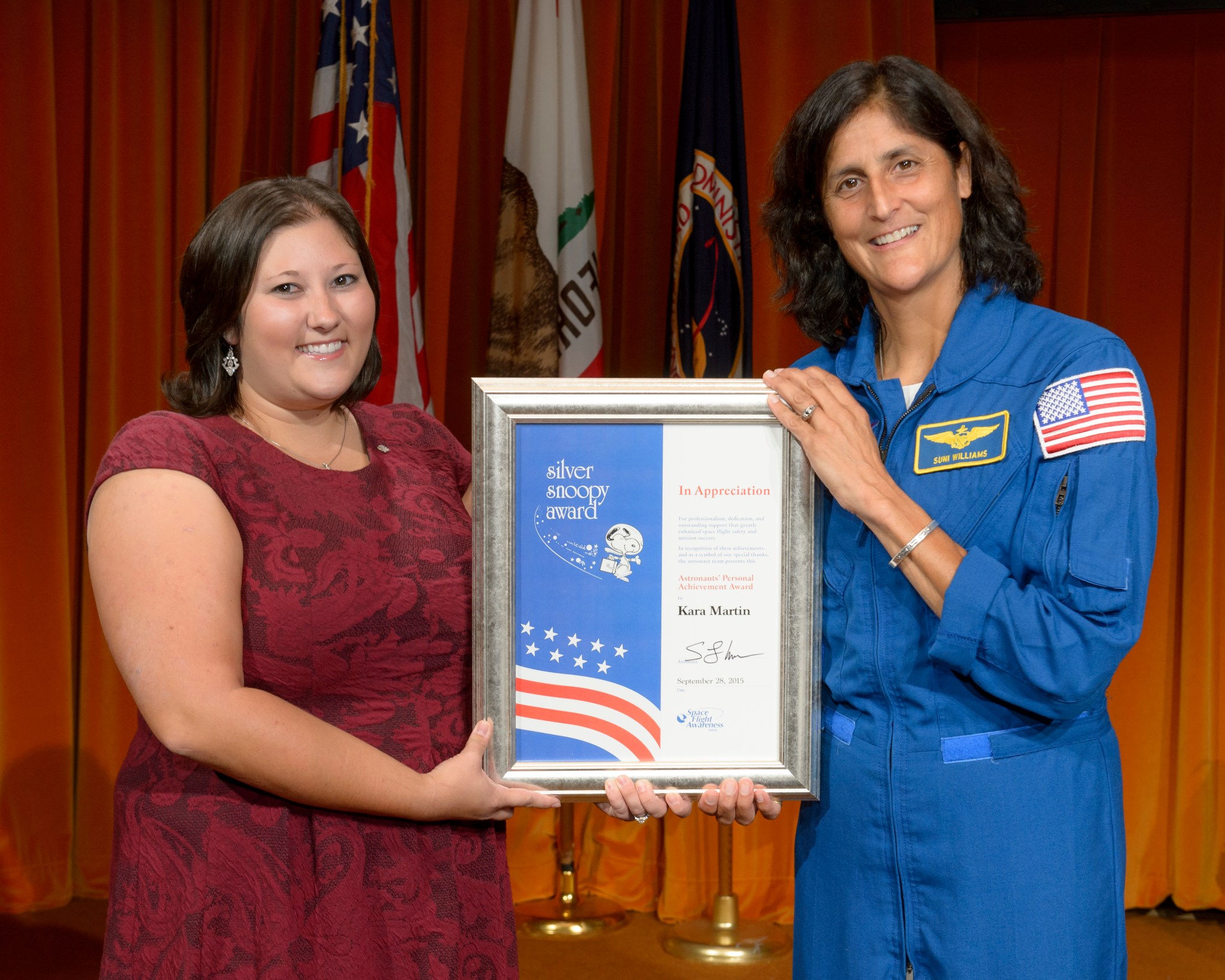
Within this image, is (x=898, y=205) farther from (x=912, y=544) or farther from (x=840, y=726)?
(x=840, y=726)

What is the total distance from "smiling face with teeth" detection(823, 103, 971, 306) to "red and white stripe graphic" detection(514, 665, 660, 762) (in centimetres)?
72

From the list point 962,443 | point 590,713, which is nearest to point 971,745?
point 962,443

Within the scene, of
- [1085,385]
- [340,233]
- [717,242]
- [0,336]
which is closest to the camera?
[1085,385]

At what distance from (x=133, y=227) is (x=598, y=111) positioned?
176cm

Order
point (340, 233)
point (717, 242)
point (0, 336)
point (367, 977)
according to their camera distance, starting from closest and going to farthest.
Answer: point (367, 977) → point (340, 233) → point (717, 242) → point (0, 336)

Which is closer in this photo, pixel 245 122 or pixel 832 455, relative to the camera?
pixel 832 455

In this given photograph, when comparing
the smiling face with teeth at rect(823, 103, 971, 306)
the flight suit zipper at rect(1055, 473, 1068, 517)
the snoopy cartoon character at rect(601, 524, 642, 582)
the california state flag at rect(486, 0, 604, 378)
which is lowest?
the snoopy cartoon character at rect(601, 524, 642, 582)

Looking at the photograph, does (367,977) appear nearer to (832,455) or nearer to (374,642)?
(374,642)

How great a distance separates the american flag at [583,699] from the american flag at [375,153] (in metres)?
2.11

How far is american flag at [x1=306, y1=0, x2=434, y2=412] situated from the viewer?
3475 millimetres

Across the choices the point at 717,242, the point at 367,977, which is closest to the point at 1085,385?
the point at 367,977

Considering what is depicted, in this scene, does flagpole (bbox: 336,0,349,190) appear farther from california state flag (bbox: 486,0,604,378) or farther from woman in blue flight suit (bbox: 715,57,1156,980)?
woman in blue flight suit (bbox: 715,57,1156,980)

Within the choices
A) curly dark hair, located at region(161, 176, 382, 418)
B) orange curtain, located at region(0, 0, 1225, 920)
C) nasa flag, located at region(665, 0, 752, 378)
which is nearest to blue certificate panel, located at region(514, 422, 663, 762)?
curly dark hair, located at region(161, 176, 382, 418)

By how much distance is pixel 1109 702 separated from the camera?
396 cm
